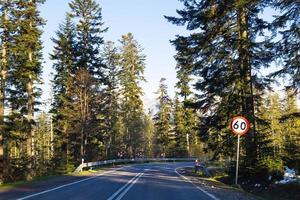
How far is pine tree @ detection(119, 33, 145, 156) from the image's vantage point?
75625mm

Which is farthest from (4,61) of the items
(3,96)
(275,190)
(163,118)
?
(163,118)

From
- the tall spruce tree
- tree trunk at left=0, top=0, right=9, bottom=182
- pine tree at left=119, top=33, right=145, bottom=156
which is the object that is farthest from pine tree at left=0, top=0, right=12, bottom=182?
pine tree at left=119, top=33, right=145, bottom=156

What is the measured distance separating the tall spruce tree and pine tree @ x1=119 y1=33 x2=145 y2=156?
157 feet

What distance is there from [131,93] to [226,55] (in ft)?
170

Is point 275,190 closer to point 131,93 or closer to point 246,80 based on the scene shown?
point 246,80

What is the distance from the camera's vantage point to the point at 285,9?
662 inches

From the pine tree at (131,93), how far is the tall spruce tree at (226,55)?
4799 centimetres

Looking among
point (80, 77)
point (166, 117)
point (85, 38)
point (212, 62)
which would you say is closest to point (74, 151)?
point (80, 77)

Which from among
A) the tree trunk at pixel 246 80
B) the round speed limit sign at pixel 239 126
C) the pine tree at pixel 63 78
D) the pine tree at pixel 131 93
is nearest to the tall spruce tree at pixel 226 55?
the tree trunk at pixel 246 80

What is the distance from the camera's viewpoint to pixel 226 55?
24375mm

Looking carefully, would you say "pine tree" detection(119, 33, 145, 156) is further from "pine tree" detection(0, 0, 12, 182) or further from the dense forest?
"pine tree" detection(0, 0, 12, 182)

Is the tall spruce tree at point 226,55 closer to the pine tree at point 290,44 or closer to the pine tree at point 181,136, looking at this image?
the pine tree at point 290,44

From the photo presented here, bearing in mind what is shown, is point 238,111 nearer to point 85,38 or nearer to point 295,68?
point 295,68

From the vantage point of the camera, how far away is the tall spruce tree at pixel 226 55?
22578 millimetres
